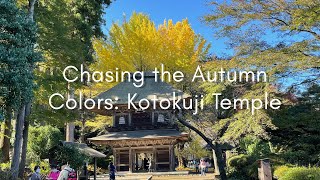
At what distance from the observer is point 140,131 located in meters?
23.5

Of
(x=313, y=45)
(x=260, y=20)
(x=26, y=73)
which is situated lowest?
(x=26, y=73)

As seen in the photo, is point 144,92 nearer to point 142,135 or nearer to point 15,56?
point 142,135

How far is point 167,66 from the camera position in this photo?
25.3 m

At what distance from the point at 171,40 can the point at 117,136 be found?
8528 mm

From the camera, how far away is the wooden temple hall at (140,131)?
2252 cm

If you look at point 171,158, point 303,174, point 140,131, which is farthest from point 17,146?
point 171,158

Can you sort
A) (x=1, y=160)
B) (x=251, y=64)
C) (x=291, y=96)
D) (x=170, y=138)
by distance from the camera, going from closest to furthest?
(x=251, y=64)
(x=291, y=96)
(x=1, y=160)
(x=170, y=138)

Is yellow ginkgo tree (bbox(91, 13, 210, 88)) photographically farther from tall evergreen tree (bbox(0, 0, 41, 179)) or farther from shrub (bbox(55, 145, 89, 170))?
tall evergreen tree (bbox(0, 0, 41, 179))

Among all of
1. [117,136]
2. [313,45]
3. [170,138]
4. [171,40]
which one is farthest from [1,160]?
[171,40]

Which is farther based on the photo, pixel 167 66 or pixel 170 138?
pixel 167 66

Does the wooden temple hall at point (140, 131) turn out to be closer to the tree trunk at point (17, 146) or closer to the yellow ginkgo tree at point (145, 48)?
the yellow ginkgo tree at point (145, 48)

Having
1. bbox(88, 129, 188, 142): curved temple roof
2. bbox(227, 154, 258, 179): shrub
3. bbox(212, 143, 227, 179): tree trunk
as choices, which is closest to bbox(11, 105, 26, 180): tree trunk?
bbox(212, 143, 227, 179): tree trunk

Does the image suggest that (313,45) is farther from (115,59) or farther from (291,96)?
(115,59)

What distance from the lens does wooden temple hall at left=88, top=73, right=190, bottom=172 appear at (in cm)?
2252
